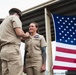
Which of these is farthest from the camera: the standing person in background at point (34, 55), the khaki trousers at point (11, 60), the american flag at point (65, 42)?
the american flag at point (65, 42)

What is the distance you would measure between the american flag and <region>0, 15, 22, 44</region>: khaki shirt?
2.39 metres

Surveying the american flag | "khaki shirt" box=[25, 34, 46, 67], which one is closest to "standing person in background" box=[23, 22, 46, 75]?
"khaki shirt" box=[25, 34, 46, 67]

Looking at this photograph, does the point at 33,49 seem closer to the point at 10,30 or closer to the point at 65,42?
the point at 10,30

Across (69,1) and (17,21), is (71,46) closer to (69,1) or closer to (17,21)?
(69,1)

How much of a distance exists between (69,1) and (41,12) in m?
1.05

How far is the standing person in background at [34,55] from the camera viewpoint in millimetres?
4621

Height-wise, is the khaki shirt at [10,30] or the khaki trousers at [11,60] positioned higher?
the khaki shirt at [10,30]

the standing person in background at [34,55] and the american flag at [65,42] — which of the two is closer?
the standing person in background at [34,55]

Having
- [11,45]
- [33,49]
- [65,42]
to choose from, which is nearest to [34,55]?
[33,49]

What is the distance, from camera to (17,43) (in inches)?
158

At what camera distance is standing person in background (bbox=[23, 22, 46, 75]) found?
4.62 metres

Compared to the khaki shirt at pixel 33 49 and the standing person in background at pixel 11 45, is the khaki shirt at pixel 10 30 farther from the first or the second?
the khaki shirt at pixel 33 49

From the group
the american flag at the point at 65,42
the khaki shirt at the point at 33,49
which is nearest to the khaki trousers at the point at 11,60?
the khaki shirt at the point at 33,49

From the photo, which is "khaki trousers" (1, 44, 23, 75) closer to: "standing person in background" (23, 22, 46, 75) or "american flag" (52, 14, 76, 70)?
"standing person in background" (23, 22, 46, 75)
